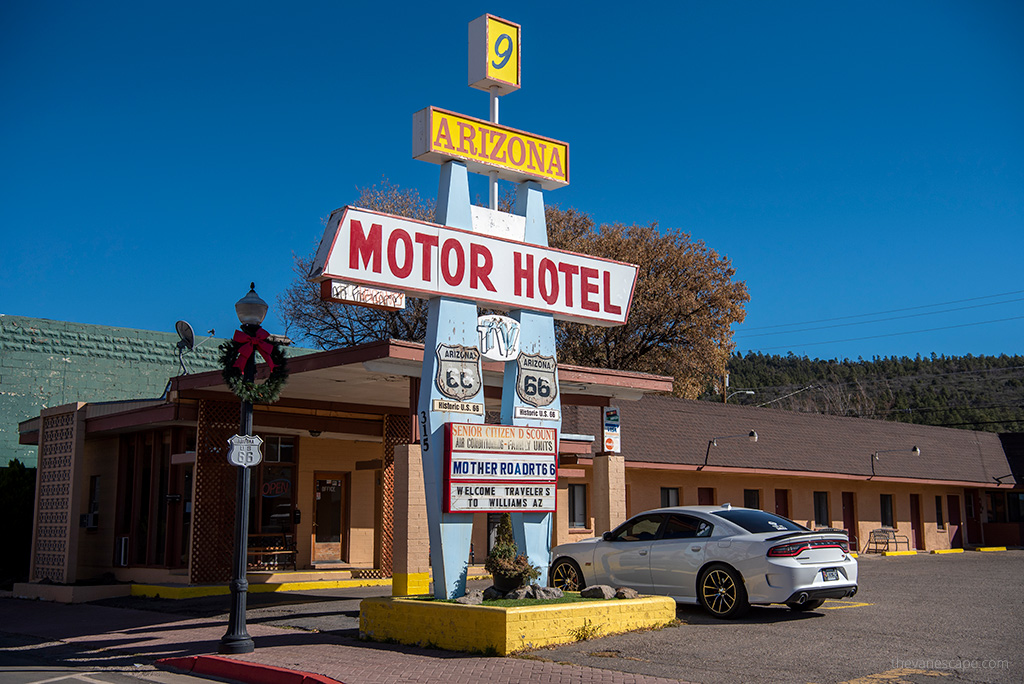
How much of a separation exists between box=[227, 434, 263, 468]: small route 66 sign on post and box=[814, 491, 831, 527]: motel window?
925 inches

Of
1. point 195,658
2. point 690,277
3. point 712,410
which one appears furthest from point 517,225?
point 690,277

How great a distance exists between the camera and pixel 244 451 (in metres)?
11.0

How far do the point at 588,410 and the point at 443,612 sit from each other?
13.2m

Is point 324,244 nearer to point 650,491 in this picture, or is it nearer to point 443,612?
point 443,612

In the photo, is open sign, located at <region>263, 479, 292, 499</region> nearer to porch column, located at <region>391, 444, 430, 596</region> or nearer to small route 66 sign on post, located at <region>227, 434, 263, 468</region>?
porch column, located at <region>391, 444, 430, 596</region>

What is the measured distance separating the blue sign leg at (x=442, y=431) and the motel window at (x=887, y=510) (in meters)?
25.9

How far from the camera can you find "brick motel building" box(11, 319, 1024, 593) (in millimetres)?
16391

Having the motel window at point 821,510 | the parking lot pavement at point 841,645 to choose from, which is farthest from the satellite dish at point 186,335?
the motel window at point 821,510

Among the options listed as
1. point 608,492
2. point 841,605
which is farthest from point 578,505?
point 841,605

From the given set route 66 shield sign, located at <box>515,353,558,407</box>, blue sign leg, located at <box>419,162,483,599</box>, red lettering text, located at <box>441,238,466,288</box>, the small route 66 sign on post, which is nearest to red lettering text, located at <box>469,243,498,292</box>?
red lettering text, located at <box>441,238,466,288</box>

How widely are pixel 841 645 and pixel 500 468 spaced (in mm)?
4496

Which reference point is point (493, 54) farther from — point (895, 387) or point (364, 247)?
point (895, 387)

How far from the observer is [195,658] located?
10.3 meters

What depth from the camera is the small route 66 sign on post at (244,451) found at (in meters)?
10.9
